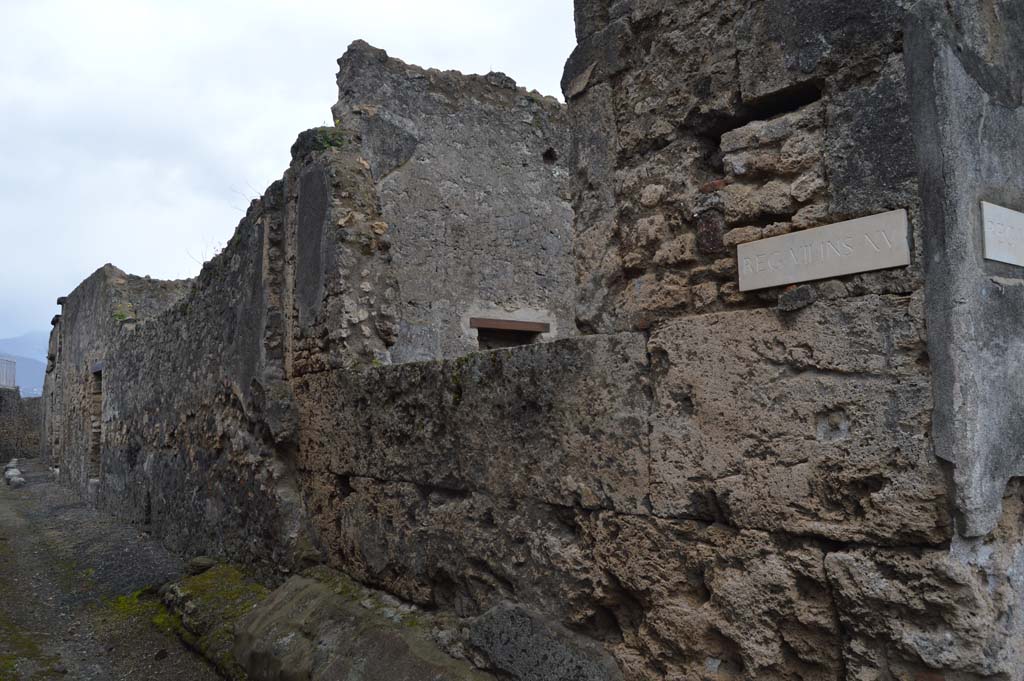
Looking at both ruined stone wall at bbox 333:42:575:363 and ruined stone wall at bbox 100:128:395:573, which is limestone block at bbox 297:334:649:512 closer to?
ruined stone wall at bbox 100:128:395:573

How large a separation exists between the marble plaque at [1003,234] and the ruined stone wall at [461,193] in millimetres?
4949

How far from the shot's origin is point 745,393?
2250mm

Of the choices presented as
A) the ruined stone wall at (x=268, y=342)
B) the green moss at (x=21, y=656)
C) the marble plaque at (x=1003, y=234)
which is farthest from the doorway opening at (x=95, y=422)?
the marble plaque at (x=1003, y=234)

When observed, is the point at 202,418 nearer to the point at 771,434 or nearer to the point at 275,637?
the point at 275,637

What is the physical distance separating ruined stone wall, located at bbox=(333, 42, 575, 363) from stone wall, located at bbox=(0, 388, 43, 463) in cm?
1654

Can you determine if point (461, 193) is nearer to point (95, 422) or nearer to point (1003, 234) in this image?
point (1003, 234)

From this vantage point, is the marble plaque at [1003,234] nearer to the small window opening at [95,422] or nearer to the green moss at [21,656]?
the green moss at [21,656]

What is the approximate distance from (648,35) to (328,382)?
2.63 meters

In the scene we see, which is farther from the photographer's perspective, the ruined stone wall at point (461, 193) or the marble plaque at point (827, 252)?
the ruined stone wall at point (461, 193)

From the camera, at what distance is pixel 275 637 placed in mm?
3910

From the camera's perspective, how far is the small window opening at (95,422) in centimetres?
1091

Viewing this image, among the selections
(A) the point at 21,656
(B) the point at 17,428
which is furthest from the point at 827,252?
(B) the point at 17,428

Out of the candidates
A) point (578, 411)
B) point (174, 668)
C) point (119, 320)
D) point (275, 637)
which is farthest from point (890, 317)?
point (119, 320)

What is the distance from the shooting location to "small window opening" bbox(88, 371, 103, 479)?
10906 mm
